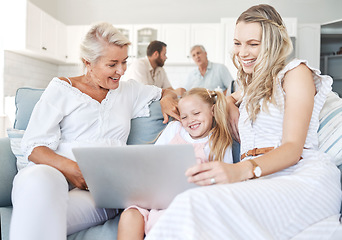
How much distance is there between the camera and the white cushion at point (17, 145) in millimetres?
1645

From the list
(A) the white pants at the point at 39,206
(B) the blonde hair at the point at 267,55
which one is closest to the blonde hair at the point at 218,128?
(B) the blonde hair at the point at 267,55

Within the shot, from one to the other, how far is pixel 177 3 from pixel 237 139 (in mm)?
5040

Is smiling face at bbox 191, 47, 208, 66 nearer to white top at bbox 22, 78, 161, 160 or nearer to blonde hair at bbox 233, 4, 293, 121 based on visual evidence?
white top at bbox 22, 78, 161, 160

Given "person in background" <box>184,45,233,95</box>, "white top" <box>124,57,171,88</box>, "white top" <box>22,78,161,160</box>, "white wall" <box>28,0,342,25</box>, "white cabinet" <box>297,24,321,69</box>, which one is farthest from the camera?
"white wall" <box>28,0,342,25</box>

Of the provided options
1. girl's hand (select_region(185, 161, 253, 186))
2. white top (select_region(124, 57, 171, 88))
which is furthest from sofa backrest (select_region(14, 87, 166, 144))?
white top (select_region(124, 57, 171, 88))

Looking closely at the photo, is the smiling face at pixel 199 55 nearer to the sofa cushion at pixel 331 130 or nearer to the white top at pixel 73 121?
the white top at pixel 73 121

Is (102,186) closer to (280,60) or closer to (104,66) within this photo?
(104,66)

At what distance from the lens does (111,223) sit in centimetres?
141

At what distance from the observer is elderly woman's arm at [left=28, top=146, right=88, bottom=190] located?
1460 mm

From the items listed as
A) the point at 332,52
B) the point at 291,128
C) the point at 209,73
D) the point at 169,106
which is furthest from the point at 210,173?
the point at 332,52

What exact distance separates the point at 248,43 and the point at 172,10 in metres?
5.12

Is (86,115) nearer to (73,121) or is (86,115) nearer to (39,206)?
(73,121)

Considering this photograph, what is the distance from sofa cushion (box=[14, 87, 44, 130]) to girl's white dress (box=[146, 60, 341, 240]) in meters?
1.10

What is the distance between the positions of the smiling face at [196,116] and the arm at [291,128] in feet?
1.49
